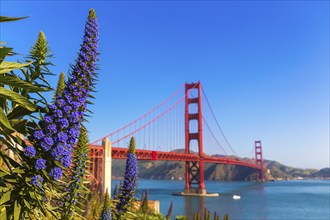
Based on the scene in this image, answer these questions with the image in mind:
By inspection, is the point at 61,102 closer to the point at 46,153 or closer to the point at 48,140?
the point at 48,140

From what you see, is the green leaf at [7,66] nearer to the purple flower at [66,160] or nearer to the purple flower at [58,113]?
the purple flower at [58,113]

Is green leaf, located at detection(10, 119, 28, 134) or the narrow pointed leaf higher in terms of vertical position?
green leaf, located at detection(10, 119, 28, 134)

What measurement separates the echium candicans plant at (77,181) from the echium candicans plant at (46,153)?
1.53 feet

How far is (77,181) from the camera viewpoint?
409cm

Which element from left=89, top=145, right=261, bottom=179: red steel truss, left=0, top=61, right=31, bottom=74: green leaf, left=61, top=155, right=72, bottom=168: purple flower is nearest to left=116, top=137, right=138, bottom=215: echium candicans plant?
left=61, top=155, right=72, bottom=168: purple flower

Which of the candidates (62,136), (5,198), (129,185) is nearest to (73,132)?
(62,136)

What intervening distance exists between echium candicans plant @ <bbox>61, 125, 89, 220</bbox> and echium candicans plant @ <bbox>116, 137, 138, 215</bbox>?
0.75 metres

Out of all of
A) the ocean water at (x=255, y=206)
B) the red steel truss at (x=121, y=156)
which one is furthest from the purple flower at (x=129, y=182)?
the red steel truss at (x=121, y=156)

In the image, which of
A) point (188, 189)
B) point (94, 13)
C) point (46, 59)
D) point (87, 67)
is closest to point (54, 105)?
point (87, 67)

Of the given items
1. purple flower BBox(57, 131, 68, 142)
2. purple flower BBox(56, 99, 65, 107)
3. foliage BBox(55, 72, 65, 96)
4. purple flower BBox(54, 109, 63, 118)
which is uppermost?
foliage BBox(55, 72, 65, 96)

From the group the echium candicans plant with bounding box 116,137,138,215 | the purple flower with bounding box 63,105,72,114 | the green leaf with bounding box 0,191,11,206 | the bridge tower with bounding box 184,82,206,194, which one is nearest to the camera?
the green leaf with bounding box 0,191,11,206

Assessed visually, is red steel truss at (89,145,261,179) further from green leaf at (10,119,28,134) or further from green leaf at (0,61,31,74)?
green leaf at (0,61,31,74)

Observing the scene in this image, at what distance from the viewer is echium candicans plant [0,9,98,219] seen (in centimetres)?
326

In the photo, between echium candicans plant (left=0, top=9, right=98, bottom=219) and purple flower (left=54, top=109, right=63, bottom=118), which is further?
purple flower (left=54, top=109, right=63, bottom=118)
